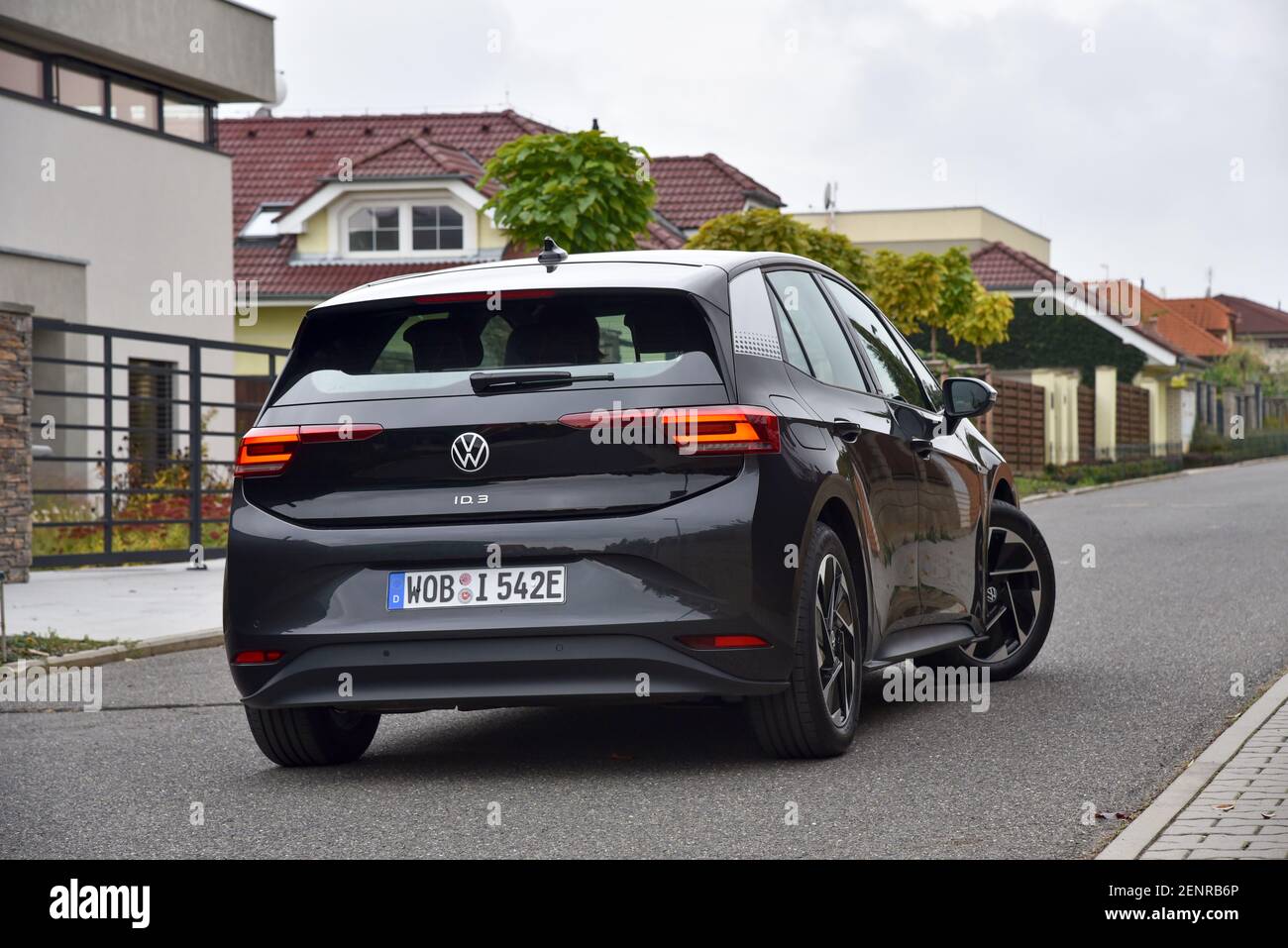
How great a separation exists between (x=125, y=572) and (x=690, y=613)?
1159 centimetres

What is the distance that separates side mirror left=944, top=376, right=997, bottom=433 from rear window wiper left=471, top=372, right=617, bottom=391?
7.96ft

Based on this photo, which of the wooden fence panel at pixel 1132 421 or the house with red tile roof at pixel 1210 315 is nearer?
the wooden fence panel at pixel 1132 421

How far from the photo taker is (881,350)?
8117mm

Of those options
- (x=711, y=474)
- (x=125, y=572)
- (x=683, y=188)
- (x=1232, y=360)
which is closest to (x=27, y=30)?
(x=125, y=572)

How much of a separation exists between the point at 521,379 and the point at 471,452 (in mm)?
286

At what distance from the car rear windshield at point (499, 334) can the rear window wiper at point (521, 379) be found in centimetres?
7

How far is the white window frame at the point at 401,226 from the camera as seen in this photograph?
42.1 metres

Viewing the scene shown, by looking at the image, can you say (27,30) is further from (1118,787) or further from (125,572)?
(1118,787)

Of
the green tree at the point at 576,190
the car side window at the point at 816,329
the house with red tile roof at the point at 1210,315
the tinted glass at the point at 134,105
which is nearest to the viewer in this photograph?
the car side window at the point at 816,329

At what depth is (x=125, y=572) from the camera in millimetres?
16750

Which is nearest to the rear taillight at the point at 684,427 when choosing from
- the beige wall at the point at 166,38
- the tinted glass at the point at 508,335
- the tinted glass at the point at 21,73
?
the tinted glass at the point at 508,335

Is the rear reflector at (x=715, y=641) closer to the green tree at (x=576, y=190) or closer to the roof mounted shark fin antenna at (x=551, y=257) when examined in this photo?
the roof mounted shark fin antenna at (x=551, y=257)
